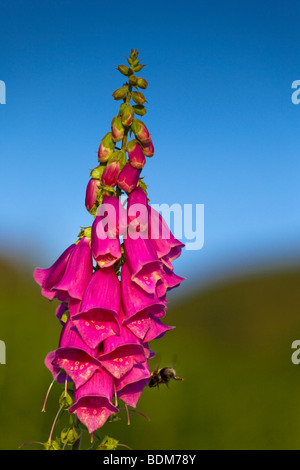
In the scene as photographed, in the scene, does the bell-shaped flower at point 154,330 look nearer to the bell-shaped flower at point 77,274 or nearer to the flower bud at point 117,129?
the bell-shaped flower at point 77,274

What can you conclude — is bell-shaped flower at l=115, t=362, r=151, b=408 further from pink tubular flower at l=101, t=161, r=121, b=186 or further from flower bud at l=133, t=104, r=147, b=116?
flower bud at l=133, t=104, r=147, b=116

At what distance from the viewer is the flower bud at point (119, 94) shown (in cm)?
265

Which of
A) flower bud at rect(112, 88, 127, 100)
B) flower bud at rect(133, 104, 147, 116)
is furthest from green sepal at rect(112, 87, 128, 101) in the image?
flower bud at rect(133, 104, 147, 116)

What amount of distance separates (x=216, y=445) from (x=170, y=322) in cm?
571

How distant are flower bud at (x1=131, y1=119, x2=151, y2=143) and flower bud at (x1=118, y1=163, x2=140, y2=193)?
21 centimetres

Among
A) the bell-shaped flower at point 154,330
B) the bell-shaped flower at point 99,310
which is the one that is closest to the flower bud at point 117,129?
the bell-shaped flower at point 99,310

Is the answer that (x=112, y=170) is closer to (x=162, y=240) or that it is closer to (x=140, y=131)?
(x=140, y=131)

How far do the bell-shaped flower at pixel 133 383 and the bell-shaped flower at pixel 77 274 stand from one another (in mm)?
534

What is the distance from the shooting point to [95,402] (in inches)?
96.4

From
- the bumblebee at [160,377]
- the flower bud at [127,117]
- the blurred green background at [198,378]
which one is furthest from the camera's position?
the blurred green background at [198,378]

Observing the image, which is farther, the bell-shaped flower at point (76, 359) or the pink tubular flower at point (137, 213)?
the pink tubular flower at point (137, 213)

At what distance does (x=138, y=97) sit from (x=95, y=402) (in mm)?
1852

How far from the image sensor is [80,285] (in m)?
2.53

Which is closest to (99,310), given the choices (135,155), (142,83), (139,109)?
(135,155)
